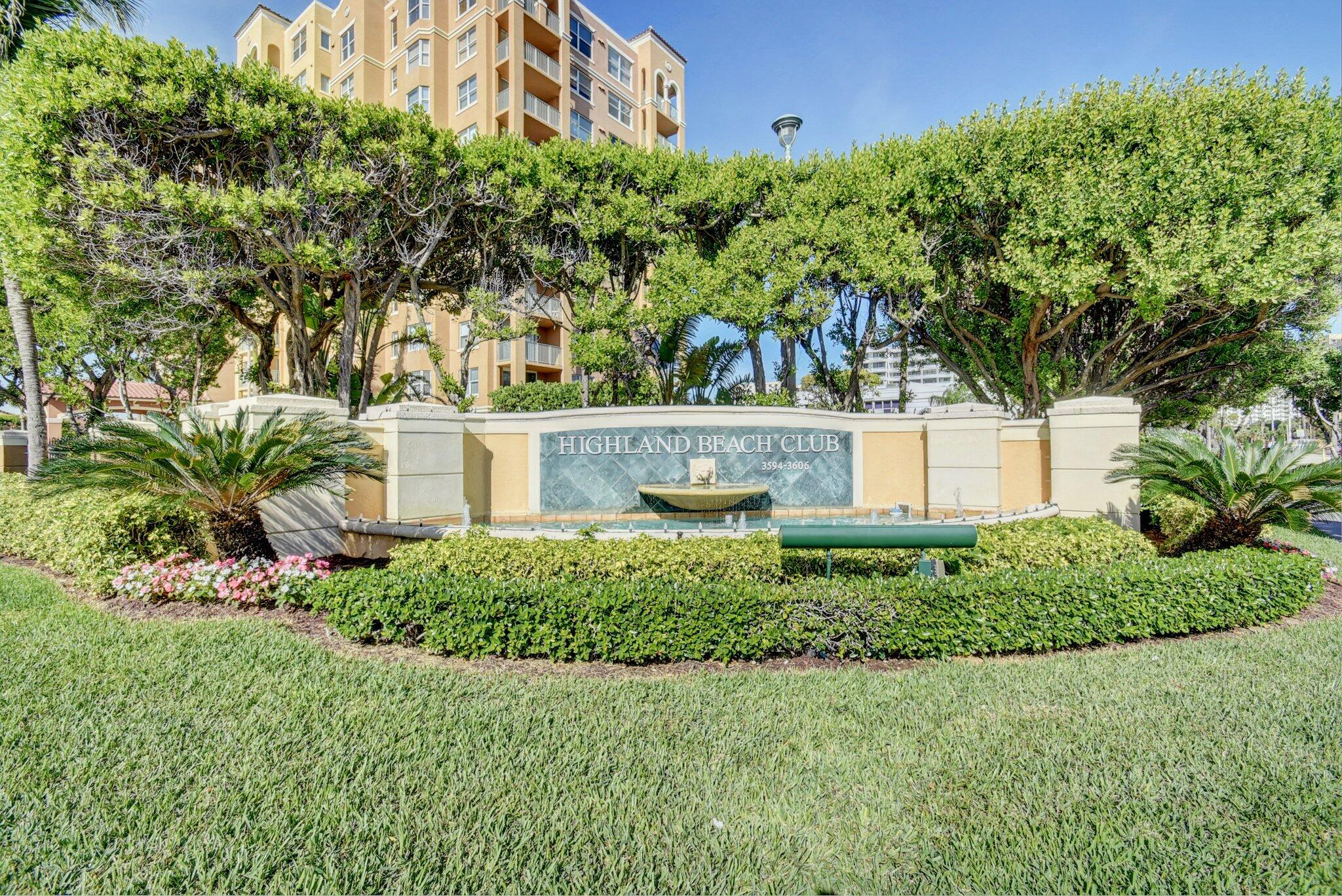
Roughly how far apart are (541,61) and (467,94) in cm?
384

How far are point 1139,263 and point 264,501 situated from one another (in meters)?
18.6

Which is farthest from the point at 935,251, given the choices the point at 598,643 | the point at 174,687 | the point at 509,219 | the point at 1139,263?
the point at 174,687

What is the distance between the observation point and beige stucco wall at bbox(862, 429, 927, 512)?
11.7m

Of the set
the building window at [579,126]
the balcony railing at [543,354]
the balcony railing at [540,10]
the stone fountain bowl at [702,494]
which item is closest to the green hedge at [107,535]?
the stone fountain bowl at [702,494]

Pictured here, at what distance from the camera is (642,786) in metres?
3.39

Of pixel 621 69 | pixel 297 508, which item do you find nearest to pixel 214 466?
pixel 297 508

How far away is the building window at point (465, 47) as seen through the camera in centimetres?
2705

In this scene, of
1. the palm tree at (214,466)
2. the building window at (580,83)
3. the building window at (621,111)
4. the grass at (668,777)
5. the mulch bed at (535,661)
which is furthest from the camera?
the building window at (621,111)

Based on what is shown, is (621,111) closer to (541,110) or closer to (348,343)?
(541,110)

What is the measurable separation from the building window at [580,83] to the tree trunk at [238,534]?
28.9 meters

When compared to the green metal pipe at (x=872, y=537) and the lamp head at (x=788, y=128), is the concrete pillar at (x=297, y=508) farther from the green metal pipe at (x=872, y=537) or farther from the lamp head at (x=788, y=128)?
the lamp head at (x=788, y=128)

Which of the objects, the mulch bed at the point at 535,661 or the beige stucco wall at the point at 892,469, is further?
the beige stucco wall at the point at 892,469

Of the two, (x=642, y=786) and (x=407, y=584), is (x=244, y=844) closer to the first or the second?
(x=642, y=786)

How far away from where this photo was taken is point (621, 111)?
33.7 m
